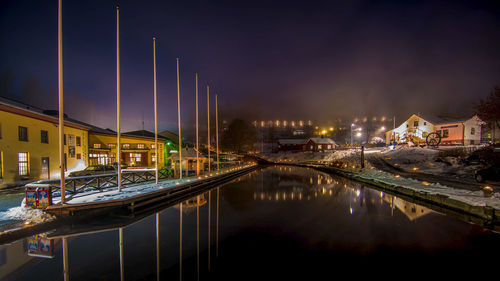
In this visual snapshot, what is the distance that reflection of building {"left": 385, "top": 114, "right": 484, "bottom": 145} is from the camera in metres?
40.1

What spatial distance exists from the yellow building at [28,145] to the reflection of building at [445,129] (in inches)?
2537

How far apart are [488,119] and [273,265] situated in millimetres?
36030

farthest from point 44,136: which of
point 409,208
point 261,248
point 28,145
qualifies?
point 409,208

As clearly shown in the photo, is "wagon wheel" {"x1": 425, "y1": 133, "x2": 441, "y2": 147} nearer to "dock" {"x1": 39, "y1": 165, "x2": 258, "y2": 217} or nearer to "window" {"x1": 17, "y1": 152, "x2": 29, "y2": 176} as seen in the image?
"dock" {"x1": 39, "y1": 165, "x2": 258, "y2": 217}

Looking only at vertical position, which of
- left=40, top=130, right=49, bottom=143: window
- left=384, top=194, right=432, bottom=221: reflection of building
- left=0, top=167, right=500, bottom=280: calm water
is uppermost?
left=40, top=130, right=49, bottom=143: window

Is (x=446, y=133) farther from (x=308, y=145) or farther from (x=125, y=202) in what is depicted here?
(x=125, y=202)

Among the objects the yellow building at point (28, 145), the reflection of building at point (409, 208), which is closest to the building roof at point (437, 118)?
the reflection of building at point (409, 208)

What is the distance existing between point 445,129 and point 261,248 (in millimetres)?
55016

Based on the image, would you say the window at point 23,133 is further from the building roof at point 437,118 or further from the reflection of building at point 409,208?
the building roof at point 437,118

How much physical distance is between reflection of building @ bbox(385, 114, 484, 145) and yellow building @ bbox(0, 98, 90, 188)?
64.4 meters

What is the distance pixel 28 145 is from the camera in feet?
62.4

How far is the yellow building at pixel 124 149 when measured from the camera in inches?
1172

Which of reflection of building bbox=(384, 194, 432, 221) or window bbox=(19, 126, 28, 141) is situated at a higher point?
window bbox=(19, 126, 28, 141)

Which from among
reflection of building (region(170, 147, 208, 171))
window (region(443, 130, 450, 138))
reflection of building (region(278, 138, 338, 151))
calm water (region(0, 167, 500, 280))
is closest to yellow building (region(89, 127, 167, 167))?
reflection of building (region(170, 147, 208, 171))
